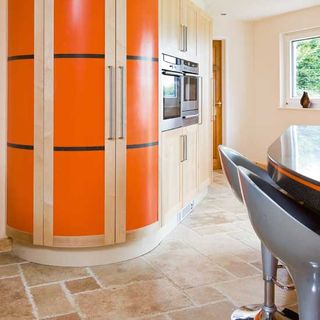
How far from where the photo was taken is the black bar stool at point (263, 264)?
186 centimetres

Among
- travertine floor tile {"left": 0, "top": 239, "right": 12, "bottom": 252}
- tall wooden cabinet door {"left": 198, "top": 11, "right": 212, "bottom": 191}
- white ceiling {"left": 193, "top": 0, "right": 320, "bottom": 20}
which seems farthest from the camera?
white ceiling {"left": 193, "top": 0, "right": 320, "bottom": 20}

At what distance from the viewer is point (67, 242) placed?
9.53 ft

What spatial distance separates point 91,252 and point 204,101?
257cm

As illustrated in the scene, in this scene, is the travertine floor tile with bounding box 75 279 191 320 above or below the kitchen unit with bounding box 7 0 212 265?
below

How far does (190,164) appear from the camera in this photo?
428cm

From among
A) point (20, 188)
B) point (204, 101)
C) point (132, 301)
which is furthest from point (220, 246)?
point (204, 101)

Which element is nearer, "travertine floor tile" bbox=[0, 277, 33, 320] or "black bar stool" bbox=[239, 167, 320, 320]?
"black bar stool" bbox=[239, 167, 320, 320]

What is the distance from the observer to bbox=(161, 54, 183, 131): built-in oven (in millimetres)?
3432

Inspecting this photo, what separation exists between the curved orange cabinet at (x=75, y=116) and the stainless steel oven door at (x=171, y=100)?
0.40 metres

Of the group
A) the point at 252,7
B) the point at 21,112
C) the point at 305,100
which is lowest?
the point at 21,112

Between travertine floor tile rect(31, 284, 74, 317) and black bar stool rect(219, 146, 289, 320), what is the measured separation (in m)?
0.91

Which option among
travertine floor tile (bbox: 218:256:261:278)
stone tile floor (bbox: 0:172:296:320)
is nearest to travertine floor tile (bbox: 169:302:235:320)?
stone tile floor (bbox: 0:172:296:320)

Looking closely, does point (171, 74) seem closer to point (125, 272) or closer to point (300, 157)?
point (125, 272)

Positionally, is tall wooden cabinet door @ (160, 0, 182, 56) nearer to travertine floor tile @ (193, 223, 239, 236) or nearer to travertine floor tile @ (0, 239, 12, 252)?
travertine floor tile @ (193, 223, 239, 236)
